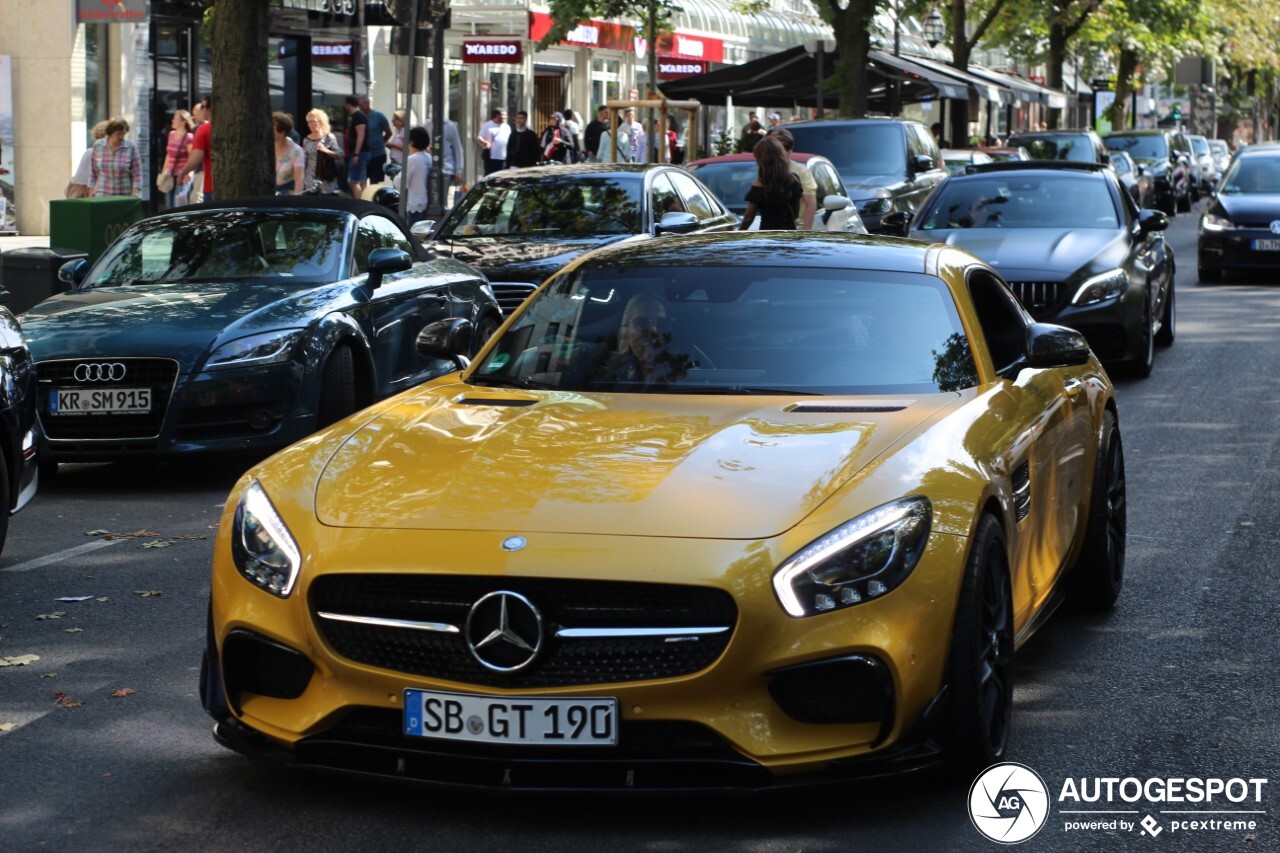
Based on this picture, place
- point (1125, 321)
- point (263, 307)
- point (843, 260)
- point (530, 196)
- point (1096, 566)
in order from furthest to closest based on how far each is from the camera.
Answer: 1. point (530, 196)
2. point (1125, 321)
3. point (263, 307)
4. point (1096, 566)
5. point (843, 260)

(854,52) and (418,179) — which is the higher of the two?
(854,52)

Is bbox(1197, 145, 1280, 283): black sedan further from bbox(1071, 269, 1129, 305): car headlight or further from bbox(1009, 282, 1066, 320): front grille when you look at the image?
bbox(1009, 282, 1066, 320): front grille

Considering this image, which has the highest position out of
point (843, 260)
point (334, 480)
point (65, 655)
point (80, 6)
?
point (80, 6)

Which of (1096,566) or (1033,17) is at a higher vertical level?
(1033,17)

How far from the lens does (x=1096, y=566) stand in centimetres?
691

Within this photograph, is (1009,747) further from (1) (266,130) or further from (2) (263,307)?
(1) (266,130)

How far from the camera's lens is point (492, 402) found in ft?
19.2

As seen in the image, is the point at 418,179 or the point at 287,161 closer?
the point at 287,161

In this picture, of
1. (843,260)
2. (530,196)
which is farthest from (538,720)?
(530,196)

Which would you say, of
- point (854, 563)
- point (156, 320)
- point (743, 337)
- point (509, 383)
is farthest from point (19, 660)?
point (156, 320)

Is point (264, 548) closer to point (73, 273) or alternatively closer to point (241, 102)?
point (73, 273)

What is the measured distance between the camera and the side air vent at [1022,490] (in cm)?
561

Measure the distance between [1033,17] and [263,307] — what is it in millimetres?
47994

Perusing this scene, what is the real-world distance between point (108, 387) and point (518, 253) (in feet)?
18.5
